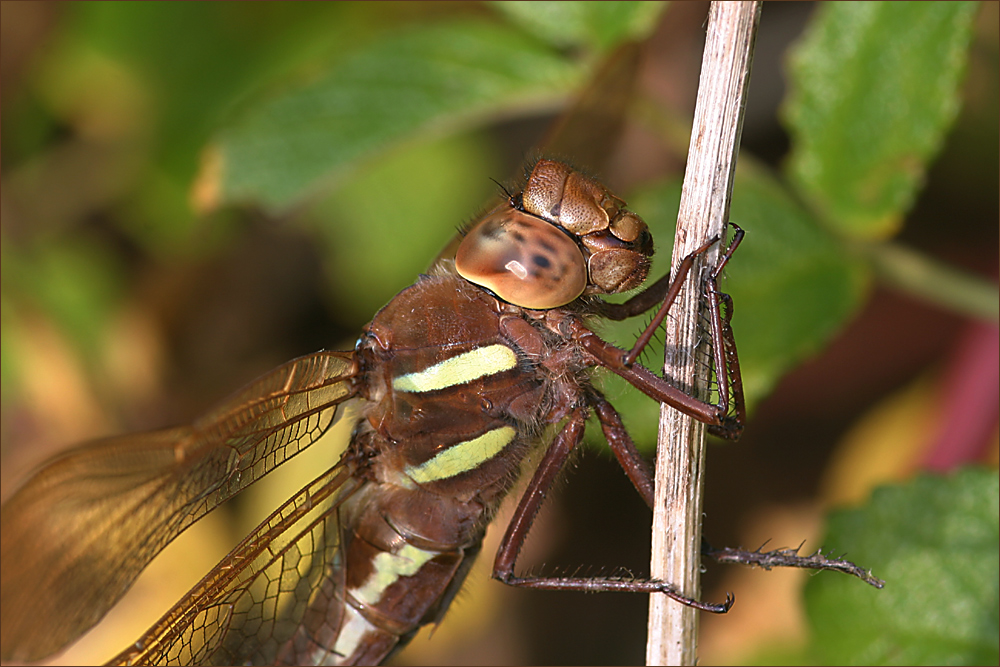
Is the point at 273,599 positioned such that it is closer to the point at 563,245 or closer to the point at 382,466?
the point at 382,466

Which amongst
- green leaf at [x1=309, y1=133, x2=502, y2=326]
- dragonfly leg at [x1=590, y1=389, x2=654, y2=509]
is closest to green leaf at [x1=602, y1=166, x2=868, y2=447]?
dragonfly leg at [x1=590, y1=389, x2=654, y2=509]

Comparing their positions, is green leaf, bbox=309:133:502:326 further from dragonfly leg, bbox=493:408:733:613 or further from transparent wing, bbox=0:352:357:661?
dragonfly leg, bbox=493:408:733:613

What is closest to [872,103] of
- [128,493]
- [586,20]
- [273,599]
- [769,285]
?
[769,285]

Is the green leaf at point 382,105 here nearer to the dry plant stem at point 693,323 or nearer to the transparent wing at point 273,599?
the transparent wing at point 273,599

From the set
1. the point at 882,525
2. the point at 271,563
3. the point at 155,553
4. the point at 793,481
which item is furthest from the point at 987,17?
the point at 155,553

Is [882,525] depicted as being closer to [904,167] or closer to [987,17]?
[904,167]

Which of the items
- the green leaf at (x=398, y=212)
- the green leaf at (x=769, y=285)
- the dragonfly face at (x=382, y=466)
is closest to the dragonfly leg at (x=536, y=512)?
the dragonfly face at (x=382, y=466)
